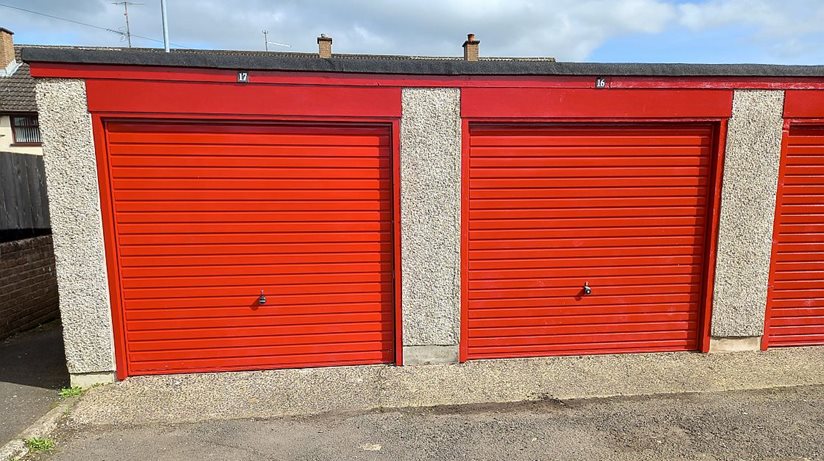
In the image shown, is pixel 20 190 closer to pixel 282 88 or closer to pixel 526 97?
pixel 282 88

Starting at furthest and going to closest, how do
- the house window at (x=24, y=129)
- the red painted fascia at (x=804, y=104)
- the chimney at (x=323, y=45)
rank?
the chimney at (x=323, y=45) → the house window at (x=24, y=129) → the red painted fascia at (x=804, y=104)

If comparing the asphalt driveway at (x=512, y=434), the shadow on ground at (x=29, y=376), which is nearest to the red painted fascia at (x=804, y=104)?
the asphalt driveway at (x=512, y=434)

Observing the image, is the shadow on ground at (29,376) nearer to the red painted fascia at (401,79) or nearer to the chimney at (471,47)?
the red painted fascia at (401,79)

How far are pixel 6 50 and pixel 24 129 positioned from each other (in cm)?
382

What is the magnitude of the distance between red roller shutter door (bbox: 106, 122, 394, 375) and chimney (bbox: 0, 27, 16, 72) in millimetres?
17339

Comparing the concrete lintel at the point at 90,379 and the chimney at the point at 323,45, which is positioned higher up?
the chimney at the point at 323,45

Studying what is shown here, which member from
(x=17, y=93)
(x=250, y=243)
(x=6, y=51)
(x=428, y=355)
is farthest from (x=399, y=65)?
(x=6, y=51)

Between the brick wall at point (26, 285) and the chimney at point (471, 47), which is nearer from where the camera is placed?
the brick wall at point (26, 285)

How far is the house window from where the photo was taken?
1455cm

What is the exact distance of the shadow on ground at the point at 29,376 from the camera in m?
3.69

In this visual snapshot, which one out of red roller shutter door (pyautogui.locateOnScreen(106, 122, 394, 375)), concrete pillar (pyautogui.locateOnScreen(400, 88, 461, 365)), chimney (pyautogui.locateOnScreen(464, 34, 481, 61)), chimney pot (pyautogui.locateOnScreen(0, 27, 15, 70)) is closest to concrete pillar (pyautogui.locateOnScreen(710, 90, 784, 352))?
concrete pillar (pyautogui.locateOnScreen(400, 88, 461, 365))

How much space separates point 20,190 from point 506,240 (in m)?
6.78

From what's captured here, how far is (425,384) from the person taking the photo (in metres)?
4.14

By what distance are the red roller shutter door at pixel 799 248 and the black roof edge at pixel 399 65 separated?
0.80 meters
